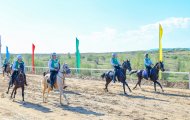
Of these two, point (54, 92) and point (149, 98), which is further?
point (54, 92)

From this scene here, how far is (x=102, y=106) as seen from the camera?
16.8 m

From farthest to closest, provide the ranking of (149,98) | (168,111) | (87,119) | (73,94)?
(73,94) < (149,98) < (168,111) < (87,119)

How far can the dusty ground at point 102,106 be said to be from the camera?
14.4 meters

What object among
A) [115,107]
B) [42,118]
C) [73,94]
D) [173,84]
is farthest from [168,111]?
[173,84]

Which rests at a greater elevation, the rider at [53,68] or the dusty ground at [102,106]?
the rider at [53,68]

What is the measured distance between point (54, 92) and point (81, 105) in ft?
16.7

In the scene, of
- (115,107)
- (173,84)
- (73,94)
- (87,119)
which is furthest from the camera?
(173,84)

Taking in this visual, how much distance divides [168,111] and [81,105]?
4192 millimetres

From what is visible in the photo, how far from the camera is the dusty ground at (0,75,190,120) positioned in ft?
47.3

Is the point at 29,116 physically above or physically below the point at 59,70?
below

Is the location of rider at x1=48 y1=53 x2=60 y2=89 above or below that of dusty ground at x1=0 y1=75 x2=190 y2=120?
above

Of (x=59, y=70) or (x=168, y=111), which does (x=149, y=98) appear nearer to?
(x=168, y=111)

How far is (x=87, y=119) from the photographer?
45.3 feet

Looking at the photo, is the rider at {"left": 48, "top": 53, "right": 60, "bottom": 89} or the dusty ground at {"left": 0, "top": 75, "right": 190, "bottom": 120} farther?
the rider at {"left": 48, "top": 53, "right": 60, "bottom": 89}
